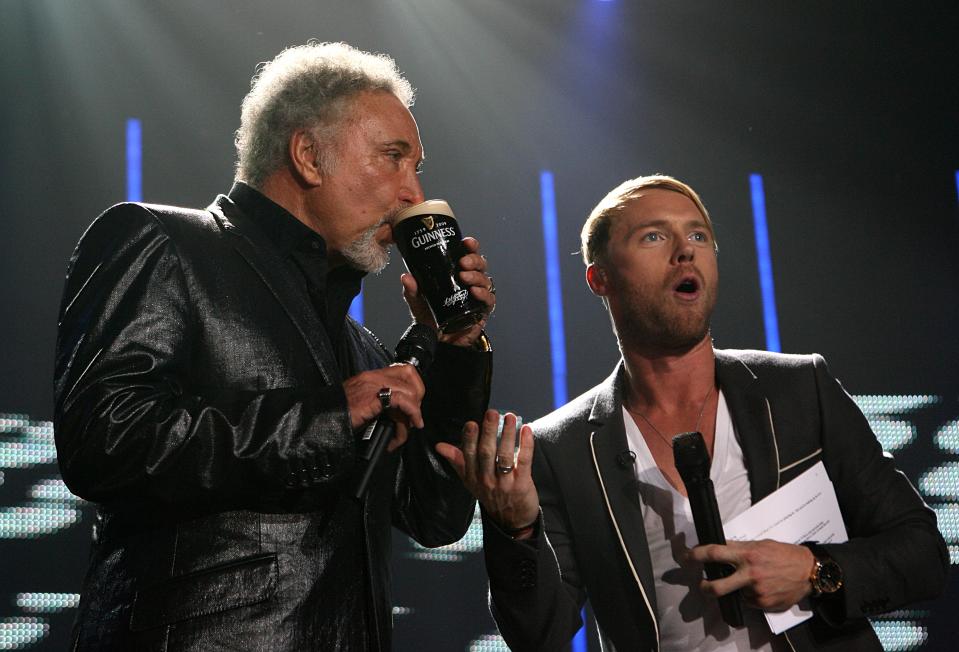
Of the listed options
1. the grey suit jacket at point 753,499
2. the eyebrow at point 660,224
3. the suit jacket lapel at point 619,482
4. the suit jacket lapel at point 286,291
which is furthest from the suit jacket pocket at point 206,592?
the eyebrow at point 660,224

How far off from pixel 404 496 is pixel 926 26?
→ 3.60 m

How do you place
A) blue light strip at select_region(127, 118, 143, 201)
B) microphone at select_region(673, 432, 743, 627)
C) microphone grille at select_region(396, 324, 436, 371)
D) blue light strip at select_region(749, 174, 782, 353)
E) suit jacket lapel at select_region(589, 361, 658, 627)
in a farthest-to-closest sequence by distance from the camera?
blue light strip at select_region(749, 174, 782, 353)
blue light strip at select_region(127, 118, 143, 201)
suit jacket lapel at select_region(589, 361, 658, 627)
microphone at select_region(673, 432, 743, 627)
microphone grille at select_region(396, 324, 436, 371)

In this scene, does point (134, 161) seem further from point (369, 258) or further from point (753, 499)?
point (753, 499)

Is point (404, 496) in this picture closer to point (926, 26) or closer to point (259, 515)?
point (259, 515)

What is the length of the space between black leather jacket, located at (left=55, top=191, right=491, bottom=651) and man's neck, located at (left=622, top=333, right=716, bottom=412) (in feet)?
3.10

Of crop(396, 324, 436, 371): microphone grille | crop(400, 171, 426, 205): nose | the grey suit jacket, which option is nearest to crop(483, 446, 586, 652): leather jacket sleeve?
the grey suit jacket

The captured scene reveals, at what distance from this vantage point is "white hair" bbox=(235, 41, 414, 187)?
1.80m

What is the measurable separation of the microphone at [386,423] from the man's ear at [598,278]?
0.90 metres

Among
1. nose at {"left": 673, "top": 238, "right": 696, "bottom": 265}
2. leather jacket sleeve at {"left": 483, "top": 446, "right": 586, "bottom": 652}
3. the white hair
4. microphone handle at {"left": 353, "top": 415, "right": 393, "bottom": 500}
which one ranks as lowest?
leather jacket sleeve at {"left": 483, "top": 446, "right": 586, "bottom": 652}

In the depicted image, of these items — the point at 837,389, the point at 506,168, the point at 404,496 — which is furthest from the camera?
the point at 506,168

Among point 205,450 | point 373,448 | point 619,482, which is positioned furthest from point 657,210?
point 205,450

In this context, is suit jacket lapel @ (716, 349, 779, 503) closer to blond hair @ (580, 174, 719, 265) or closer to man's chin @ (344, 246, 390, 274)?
blond hair @ (580, 174, 719, 265)

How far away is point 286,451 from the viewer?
1284 millimetres

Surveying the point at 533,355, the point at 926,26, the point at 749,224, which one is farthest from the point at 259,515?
the point at 926,26
